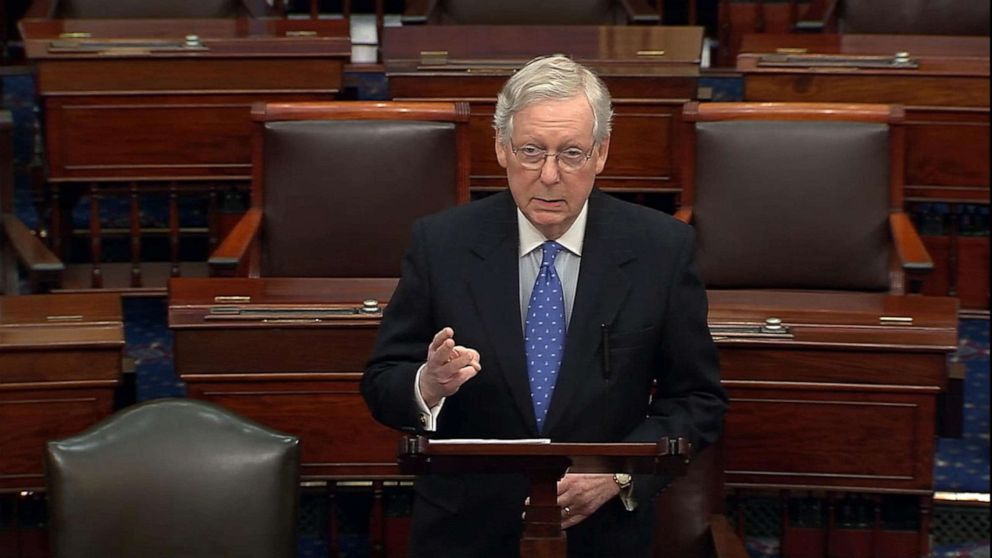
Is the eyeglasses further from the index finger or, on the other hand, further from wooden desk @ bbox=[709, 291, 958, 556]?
wooden desk @ bbox=[709, 291, 958, 556]

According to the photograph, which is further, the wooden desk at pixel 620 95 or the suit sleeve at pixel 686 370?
the wooden desk at pixel 620 95

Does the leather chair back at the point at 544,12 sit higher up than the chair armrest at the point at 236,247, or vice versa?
the leather chair back at the point at 544,12

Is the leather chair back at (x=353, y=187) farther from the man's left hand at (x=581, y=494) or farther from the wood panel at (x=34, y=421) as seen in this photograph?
the man's left hand at (x=581, y=494)

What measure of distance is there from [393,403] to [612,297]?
0.50 ft

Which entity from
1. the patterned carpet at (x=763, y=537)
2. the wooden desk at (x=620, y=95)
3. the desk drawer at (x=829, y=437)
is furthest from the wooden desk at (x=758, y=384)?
the wooden desk at (x=620, y=95)

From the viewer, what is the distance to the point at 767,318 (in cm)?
156

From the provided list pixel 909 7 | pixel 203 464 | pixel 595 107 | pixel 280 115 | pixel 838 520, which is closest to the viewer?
pixel 595 107

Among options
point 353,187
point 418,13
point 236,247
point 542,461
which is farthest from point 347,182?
point 542,461

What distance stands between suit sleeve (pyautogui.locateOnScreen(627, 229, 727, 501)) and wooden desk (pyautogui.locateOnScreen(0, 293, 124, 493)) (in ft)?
1.98

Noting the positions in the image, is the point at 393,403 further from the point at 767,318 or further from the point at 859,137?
the point at 859,137

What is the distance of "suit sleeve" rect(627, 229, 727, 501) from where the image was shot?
110 cm

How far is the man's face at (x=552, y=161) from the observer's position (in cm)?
105

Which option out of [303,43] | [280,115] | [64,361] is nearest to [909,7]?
[303,43]

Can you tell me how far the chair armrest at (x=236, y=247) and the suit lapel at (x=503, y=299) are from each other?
0.61 m
